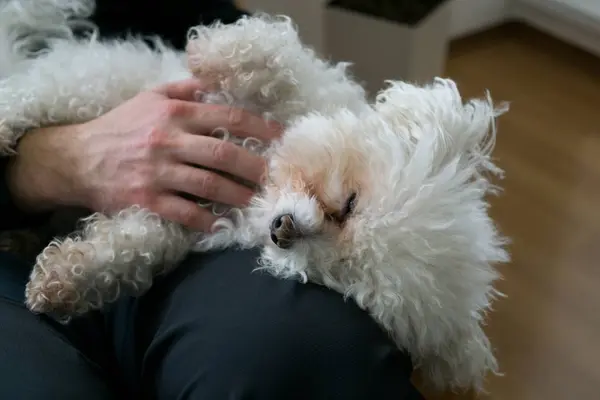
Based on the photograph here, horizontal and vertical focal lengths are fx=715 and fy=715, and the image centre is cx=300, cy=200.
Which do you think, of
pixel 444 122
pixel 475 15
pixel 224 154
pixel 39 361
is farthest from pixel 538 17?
pixel 39 361

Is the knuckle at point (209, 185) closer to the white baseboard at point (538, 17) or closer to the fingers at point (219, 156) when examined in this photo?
the fingers at point (219, 156)

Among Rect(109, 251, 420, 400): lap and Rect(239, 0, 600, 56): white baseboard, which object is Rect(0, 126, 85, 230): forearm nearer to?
Rect(109, 251, 420, 400): lap

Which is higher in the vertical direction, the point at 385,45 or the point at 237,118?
the point at 237,118

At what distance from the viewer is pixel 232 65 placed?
1.01m

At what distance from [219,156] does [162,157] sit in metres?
0.08

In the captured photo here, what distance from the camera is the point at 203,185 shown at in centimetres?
93

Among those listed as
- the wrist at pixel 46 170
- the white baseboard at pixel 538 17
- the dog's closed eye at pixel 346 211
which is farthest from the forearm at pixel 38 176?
the white baseboard at pixel 538 17

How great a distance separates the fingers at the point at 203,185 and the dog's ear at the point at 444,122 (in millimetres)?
221

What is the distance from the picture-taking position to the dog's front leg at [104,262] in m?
0.85

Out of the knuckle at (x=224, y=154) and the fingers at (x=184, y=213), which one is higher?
the knuckle at (x=224, y=154)

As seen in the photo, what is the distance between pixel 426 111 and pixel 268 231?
26 cm

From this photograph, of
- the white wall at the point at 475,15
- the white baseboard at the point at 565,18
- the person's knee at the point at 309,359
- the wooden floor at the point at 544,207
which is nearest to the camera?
the person's knee at the point at 309,359

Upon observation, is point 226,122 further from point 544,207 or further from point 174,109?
point 544,207

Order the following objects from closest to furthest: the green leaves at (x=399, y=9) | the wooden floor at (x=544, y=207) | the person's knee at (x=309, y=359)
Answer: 1. the person's knee at (x=309, y=359)
2. the wooden floor at (x=544, y=207)
3. the green leaves at (x=399, y=9)
